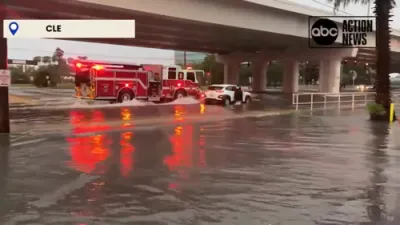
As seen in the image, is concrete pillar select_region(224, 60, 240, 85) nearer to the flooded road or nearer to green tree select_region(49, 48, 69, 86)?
green tree select_region(49, 48, 69, 86)

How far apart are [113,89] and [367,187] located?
86.0 feet

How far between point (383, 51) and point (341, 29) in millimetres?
26343

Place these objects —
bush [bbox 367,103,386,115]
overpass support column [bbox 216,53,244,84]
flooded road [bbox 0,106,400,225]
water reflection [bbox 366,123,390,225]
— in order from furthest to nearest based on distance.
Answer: overpass support column [bbox 216,53,244,84] → bush [bbox 367,103,386,115] → water reflection [bbox 366,123,390,225] → flooded road [bbox 0,106,400,225]

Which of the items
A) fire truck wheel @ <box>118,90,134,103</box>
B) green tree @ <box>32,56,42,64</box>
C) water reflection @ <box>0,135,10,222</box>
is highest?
green tree @ <box>32,56,42,64</box>

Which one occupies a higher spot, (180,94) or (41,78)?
(41,78)

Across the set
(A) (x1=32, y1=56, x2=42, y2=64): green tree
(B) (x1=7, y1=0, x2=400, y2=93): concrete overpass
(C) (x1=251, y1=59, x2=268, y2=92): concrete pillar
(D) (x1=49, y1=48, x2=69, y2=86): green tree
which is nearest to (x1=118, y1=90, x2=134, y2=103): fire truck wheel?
(B) (x1=7, y1=0, x2=400, y2=93): concrete overpass

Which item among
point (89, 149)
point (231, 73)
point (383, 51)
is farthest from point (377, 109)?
point (231, 73)

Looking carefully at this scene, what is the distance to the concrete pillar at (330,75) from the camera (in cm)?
5816

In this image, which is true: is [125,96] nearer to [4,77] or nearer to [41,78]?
[4,77]

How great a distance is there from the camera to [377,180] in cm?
891

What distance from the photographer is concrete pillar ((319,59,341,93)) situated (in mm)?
58156

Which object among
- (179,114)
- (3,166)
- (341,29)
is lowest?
(3,166)

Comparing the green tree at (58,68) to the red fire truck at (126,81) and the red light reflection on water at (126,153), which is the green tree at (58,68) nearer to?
the red fire truck at (126,81)

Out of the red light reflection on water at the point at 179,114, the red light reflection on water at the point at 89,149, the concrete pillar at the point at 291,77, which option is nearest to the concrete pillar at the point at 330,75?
the concrete pillar at the point at 291,77
